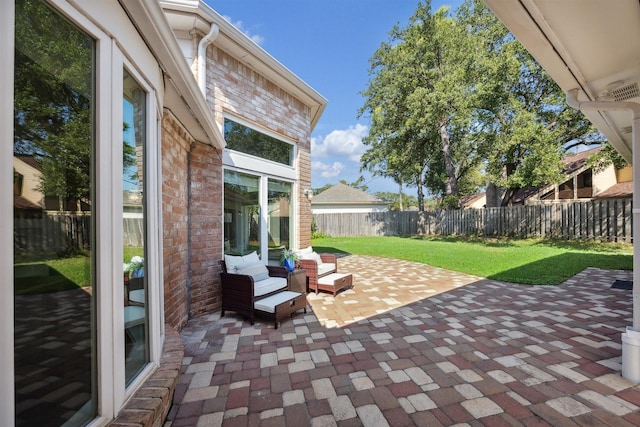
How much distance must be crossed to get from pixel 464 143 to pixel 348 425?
16428 millimetres

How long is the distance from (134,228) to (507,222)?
15.6 metres

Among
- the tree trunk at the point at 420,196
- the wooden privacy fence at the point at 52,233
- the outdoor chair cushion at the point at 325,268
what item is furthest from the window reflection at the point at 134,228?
the tree trunk at the point at 420,196

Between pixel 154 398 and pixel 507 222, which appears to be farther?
pixel 507 222

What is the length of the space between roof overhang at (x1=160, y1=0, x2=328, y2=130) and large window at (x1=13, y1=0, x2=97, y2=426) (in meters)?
3.32

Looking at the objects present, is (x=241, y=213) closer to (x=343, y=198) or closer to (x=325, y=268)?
(x=325, y=268)

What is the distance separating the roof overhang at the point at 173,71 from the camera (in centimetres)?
171

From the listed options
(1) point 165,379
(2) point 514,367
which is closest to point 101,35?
(1) point 165,379

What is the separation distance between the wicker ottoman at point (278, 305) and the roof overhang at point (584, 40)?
3.77 m

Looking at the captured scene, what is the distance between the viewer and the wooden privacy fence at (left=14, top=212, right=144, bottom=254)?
1.14 meters

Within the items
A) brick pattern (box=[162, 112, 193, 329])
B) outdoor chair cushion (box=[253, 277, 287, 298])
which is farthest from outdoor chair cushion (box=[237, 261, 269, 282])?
brick pattern (box=[162, 112, 193, 329])

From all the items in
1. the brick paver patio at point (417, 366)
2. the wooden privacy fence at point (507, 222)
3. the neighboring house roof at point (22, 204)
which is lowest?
the brick paver patio at point (417, 366)

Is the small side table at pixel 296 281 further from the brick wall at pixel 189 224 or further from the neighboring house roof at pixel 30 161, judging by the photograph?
the neighboring house roof at pixel 30 161

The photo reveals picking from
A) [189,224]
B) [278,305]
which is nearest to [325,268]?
[278,305]

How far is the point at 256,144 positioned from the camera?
18.6 feet
